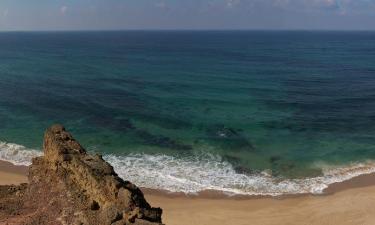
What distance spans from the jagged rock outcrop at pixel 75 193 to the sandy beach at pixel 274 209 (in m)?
12.2

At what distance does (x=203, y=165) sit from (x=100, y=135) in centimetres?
1559

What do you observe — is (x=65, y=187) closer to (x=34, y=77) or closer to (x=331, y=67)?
(x=34, y=77)

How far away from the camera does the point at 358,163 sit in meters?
47.7

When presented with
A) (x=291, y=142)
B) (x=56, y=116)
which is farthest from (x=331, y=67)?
(x=56, y=116)

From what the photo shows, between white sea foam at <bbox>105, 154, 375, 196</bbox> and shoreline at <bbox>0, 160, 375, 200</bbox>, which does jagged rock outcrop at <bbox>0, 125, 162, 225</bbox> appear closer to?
shoreline at <bbox>0, 160, 375, 200</bbox>

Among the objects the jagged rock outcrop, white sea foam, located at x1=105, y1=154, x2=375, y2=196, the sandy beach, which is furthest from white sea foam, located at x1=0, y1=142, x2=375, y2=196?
the jagged rock outcrop

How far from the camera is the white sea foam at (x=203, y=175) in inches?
1615

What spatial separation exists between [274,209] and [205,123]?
923 inches

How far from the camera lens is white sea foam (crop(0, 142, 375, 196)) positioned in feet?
135

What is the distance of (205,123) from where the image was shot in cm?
5900

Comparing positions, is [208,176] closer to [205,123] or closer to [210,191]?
[210,191]

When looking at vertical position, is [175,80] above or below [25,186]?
above

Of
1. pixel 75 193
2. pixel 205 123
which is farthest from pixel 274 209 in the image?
pixel 205 123

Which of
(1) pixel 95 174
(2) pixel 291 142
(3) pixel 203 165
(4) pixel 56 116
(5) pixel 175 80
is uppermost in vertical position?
(5) pixel 175 80
